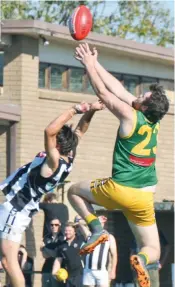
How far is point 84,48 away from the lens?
1132 cm

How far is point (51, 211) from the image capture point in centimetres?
1864

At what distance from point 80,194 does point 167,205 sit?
33.7 ft

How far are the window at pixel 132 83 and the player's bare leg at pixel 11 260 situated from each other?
11503mm

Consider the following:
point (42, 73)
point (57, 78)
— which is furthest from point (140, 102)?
point (57, 78)

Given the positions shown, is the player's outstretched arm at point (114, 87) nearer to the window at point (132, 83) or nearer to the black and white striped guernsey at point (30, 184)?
the black and white striped guernsey at point (30, 184)

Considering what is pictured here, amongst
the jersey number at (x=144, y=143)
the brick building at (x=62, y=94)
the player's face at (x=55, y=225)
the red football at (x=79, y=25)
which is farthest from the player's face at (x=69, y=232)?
the jersey number at (x=144, y=143)

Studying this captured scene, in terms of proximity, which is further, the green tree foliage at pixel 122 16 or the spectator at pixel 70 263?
the green tree foliage at pixel 122 16

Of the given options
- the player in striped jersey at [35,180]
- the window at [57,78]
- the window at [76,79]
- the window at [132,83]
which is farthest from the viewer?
the window at [132,83]

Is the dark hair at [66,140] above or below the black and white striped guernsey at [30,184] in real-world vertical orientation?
above

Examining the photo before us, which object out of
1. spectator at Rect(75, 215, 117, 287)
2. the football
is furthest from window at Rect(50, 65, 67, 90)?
the football

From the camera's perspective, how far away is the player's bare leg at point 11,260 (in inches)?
471

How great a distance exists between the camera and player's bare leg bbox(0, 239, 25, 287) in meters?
12.0

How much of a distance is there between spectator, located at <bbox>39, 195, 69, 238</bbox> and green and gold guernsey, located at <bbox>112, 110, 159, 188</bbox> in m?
7.01

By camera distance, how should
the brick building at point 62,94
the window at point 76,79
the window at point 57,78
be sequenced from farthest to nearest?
the window at point 76,79
the window at point 57,78
the brick building at point 62,94
